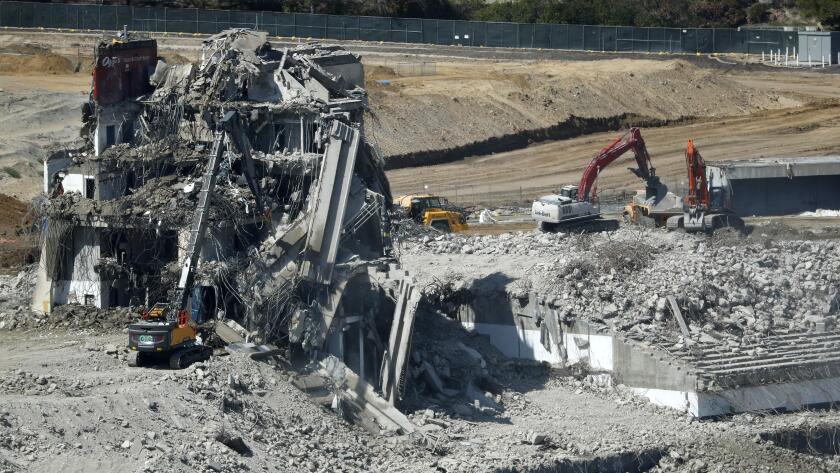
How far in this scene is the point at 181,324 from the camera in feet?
117

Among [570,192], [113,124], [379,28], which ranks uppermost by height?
[379,28]

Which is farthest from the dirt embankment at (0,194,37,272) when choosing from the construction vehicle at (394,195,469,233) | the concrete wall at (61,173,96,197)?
the construction vehicle at (394,195,469,233)

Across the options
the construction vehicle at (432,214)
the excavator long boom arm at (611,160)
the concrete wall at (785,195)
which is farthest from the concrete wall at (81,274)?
the concrete wall at (785,195)

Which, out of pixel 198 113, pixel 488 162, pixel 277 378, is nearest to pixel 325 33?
pixel 488 162

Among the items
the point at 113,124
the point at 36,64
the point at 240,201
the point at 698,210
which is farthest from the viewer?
the point at 36,64

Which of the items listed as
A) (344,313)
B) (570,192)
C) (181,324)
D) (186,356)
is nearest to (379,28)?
(570,192)

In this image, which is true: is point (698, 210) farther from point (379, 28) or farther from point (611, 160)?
point (379, 28)

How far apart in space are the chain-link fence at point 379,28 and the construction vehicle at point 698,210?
4158 cm

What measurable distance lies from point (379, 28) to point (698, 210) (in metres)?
44.3

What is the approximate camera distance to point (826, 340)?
140ft

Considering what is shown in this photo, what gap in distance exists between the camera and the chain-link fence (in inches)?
3644

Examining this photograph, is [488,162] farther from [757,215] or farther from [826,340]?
[826,340]

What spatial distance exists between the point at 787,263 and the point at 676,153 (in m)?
26.7

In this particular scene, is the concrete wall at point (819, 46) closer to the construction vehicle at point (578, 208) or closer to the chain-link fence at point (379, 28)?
the chain-link fence at point (379, 28)
